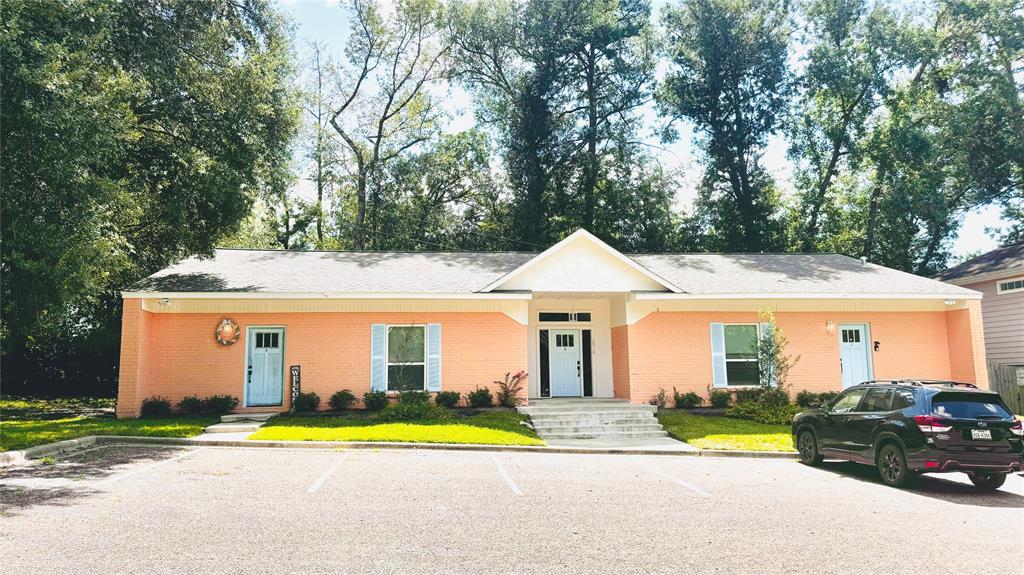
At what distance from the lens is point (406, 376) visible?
18703 mm

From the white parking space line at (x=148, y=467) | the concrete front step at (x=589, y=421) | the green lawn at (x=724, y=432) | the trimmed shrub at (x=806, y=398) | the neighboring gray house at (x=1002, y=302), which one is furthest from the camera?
Result: the neighboring gray house at (x=1002, y=302)

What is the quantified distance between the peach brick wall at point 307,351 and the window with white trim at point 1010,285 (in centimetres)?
1711

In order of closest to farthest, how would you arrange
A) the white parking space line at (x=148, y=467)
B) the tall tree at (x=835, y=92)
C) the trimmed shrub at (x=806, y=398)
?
the white parking space line at (x=148, y=467) < the trimmed shrub at (x=806, y=398) < the tall tree at (x=835, y=92)

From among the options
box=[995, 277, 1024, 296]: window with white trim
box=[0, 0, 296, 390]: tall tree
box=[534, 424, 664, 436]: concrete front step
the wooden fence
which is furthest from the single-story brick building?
box=[995, 277, 1024, 296]: window with white trim

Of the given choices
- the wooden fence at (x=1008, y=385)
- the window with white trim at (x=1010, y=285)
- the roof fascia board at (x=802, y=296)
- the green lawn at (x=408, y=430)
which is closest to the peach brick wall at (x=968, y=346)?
the roof fascia board at (x=802, y=296)

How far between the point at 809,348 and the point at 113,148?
61.1ft

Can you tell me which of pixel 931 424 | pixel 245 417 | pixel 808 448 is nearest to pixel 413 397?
pixel 245 417

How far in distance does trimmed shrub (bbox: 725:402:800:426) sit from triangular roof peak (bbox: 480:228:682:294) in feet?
12.1

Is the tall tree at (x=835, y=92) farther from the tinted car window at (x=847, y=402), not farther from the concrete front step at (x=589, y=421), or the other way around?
the tinted car window at (x=847, y=402)

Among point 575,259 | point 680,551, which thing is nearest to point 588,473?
point 680,551

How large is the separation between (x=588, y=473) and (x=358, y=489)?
3.83 meters

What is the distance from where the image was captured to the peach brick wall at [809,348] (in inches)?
762

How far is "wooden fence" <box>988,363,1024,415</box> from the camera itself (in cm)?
2036

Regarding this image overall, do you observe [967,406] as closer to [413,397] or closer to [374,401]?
[413,397]
